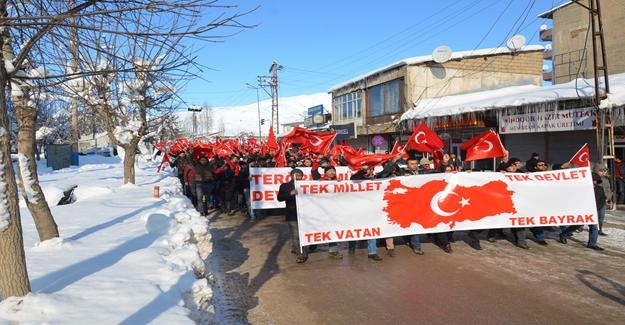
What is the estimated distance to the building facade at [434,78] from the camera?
2661cm

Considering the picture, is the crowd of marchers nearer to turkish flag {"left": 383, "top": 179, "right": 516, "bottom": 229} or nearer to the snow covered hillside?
turkish flag {"left": 383, "top": 179, "right": 516, "bottom": 229}

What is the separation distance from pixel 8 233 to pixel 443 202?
6.56 metres

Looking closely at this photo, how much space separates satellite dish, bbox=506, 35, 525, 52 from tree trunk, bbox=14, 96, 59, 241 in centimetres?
2596

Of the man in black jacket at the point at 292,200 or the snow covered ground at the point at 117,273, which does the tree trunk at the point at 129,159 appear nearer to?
the snow covered ground at the point at 117,273

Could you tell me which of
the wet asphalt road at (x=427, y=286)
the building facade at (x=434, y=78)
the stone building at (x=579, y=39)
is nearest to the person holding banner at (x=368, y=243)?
the wet asphalt road at (x=427, y=286)

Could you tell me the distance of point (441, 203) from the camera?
8.49m

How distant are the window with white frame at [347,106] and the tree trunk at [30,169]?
91.1ft

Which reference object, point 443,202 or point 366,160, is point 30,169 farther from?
point 443,202

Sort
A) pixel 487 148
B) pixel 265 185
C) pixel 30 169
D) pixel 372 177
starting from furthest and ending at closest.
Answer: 1. pixel 265 185
2. pixel 487 148
3. pixel 372 177
4. pixel 30 169

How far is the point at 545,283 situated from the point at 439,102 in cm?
1897

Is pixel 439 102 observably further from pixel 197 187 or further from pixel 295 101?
pixel 295 101

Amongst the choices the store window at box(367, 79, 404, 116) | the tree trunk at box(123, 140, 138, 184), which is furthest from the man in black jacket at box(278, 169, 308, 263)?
the store window at box(367, 79, 404, 116)

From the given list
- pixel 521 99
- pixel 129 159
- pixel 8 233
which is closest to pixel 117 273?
pixel 8 233

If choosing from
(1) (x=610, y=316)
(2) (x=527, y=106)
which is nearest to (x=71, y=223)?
(1) (x=610, y=316)
